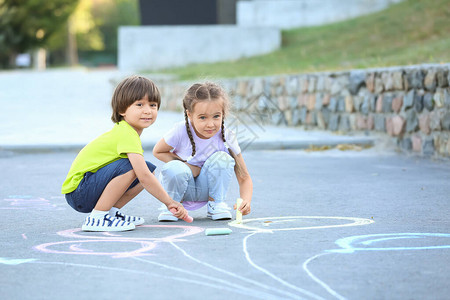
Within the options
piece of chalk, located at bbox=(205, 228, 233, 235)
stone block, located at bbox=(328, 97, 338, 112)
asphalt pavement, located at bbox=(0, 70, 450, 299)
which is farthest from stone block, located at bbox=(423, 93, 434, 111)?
piece of chalk, located at bbox=(205, 228, 233, 235)

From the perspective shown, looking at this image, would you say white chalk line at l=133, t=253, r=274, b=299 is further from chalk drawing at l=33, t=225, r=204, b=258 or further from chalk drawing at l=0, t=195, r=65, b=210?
chalk drawing at l=0, t=195, r=65, b=210

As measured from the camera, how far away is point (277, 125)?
12023 millimetres

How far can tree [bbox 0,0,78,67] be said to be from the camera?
32062mm

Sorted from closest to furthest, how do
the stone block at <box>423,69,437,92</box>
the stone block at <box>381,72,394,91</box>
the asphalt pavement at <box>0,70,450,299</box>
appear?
1. the asphalt pavement at <box>0,70,450,299</box>
2. the stone block at <box>423,69,437,92</box>
3. the stone block at <box>381,72,394,91</box>

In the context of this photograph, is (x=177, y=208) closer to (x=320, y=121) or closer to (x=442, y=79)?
(x=442, y=79)

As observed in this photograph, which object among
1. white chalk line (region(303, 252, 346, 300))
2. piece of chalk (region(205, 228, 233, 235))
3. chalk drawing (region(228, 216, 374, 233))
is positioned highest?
piece of chalk (region(205, 228, 233, 235))

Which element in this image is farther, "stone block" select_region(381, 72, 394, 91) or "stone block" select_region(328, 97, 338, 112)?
"stone block" select_region(328, 97, 338, 112)

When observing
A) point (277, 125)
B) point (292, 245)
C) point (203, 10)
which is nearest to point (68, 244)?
point (292, 245)

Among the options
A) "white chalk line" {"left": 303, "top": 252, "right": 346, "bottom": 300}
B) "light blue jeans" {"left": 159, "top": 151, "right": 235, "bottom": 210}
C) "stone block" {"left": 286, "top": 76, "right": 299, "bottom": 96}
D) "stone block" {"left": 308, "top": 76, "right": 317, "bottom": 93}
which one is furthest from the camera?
"stone block" {"left": 286, "top": 76, "right": 299, "bottom": 96}

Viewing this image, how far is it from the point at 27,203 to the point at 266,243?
244 cm

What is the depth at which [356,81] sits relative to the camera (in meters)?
9.92

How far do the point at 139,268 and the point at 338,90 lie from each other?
293 inches

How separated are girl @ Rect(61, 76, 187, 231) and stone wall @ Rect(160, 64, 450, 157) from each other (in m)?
4.61

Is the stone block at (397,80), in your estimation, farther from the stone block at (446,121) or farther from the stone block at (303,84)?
the stone block at (303,84)
